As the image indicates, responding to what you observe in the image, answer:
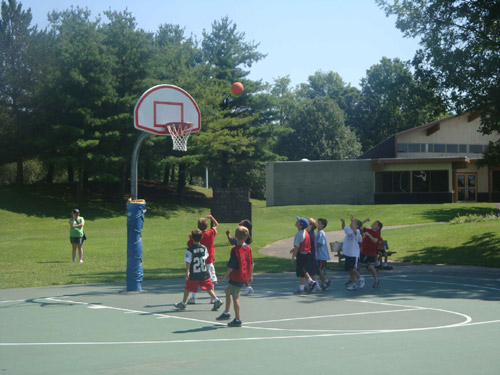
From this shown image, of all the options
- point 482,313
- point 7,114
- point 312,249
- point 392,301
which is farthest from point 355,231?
point 7,114

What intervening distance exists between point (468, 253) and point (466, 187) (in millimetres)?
29448

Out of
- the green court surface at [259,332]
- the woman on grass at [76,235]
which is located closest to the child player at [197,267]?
the green court surface at [259,332]

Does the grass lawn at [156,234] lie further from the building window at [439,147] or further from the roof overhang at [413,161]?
the building window at [439,147]

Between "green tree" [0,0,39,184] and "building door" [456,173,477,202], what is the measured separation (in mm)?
35980

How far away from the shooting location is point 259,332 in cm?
999

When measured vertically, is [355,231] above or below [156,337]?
above

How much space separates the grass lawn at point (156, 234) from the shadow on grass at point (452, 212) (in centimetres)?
6

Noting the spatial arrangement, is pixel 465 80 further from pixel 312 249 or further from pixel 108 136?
pixel 108 136

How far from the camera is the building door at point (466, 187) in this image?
2073 inches

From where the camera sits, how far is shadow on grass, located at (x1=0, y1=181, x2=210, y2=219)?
46219 mm

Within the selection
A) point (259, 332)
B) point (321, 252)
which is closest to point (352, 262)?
point (321, 252)

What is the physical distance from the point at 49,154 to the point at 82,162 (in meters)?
4.33

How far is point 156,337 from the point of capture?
9.60 metres

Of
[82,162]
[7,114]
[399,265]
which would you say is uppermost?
[7,114]
